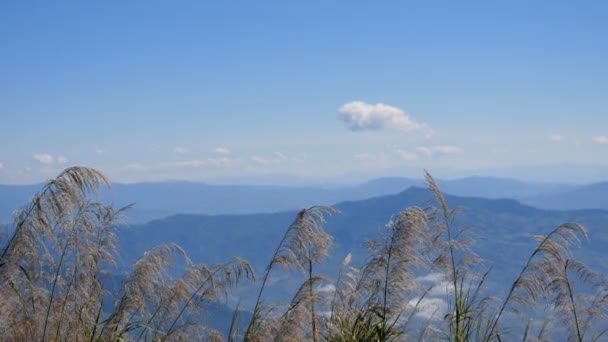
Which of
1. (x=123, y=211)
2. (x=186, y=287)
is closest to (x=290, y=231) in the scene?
(x=186, y=287)

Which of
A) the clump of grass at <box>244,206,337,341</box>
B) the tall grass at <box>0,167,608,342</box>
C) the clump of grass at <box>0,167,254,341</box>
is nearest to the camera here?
the clump of grass at <box>0,167,254,341</box>

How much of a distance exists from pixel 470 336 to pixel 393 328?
61 cm

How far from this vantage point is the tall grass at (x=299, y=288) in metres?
3.78

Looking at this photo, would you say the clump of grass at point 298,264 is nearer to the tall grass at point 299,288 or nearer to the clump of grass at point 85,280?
the tall grass at point 299,288

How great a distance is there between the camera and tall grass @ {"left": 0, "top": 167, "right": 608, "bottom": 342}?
3.78 m

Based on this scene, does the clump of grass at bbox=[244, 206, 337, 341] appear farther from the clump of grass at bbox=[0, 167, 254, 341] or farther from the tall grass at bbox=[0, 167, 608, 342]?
the clump of grass at bbox=[0, 167, 254, 341]

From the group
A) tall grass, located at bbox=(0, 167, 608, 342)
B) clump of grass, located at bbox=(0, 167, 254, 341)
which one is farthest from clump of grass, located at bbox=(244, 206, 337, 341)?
clump of grass, located at bbox=(0, 167, 254, 341)

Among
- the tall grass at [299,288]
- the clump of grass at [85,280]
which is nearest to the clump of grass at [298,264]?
the tall grass at [299,288]

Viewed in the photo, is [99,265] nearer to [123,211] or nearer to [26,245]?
[123,211]

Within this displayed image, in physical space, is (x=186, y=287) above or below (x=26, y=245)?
below

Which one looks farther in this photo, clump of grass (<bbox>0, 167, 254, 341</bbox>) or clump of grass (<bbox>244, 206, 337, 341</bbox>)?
clump of grass (<bbox>244, 206, 337, 341</bbox>)

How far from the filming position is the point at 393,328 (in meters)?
3.73

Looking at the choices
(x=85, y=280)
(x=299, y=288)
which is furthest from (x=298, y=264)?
(x=85, y=280)

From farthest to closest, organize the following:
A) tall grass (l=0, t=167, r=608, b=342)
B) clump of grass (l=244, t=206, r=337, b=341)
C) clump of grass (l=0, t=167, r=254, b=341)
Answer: clump of grass (l=244, t=206, r=337, b=341), tall grass (l=0, t=167, r=608, b=342), clump of grass (l=0, t=167, r=254, b=341)
